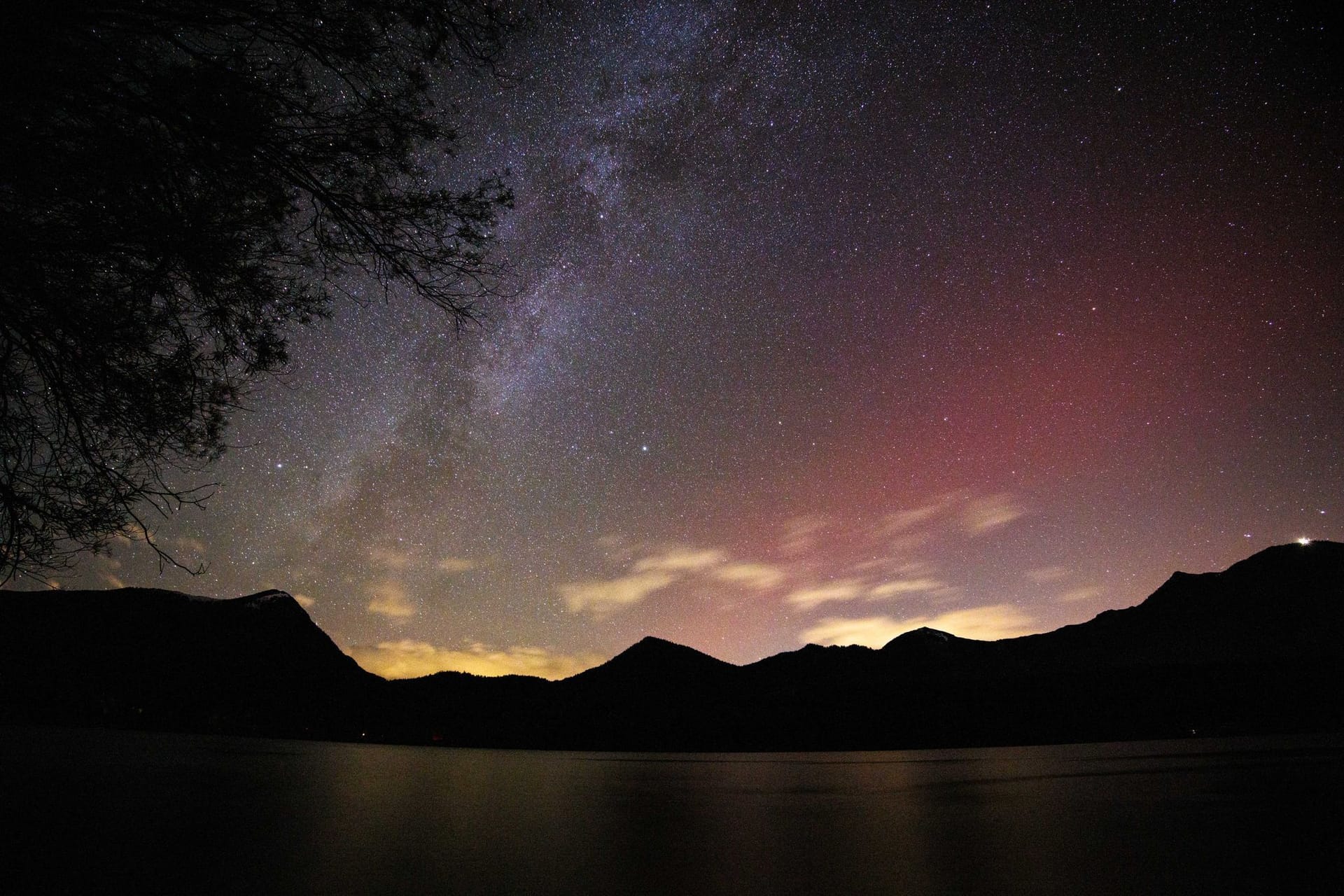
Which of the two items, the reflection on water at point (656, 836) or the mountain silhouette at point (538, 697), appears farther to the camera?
the mountain silhouette at point (538, 697)

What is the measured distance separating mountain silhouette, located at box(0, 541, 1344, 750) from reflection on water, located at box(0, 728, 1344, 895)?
214 feet

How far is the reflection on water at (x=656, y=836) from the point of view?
3701 millimetres

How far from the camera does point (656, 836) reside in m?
5.89

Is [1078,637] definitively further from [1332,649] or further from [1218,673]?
[1218,673]

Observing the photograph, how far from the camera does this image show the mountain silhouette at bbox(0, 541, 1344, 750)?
7456 cm

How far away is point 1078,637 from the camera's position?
582ft

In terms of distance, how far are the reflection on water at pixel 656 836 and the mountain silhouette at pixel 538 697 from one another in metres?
65.1

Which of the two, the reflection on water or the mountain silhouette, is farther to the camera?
the mountain silhouette

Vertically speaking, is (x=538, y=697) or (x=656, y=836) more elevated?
(x=538, y=697)

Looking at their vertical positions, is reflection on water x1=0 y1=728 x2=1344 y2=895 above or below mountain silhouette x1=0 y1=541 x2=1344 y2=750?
below

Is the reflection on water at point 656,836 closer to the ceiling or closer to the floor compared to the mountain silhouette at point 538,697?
closer to the floor

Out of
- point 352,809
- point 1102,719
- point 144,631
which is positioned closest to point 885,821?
point 352,809

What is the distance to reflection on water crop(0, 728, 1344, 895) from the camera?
370 centimetres

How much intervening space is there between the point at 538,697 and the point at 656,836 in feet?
442
